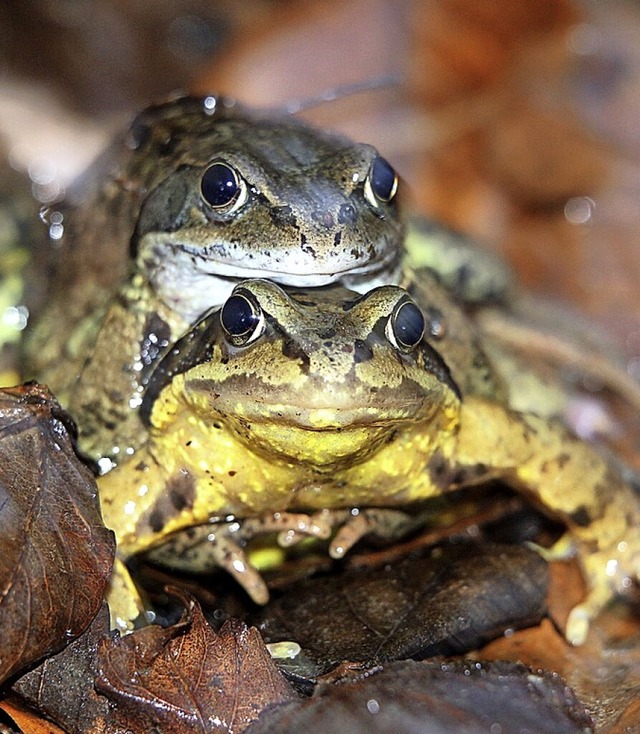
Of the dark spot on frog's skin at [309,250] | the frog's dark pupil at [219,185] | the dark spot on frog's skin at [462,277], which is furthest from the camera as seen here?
the dark spot on frog's skin at [462,277]

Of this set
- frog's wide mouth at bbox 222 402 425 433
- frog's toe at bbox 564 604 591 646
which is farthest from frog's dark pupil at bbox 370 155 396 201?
frog's toe at bbox 564 604 591 646

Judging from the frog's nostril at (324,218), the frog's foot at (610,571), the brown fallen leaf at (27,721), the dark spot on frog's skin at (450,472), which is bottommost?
the frog's foot at (610,571)

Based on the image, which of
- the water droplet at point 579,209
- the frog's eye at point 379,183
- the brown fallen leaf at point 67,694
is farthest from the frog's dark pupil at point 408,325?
the water droplet at point 579,209

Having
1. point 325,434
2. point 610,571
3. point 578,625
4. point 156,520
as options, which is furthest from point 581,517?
point 156,520

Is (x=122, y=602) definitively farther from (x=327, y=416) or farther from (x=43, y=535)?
(x=327, y=416)

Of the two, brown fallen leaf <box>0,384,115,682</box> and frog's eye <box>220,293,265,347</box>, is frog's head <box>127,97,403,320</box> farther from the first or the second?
brown fallen leaf <box>0,384,115,682</box>

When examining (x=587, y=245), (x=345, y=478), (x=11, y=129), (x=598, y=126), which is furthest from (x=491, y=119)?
(x=345, y=478)

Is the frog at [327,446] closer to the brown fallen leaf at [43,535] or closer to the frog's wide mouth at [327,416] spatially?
the frog's wide mouth at [327,416]

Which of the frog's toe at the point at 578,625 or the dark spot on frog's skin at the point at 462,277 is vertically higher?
the dark spot on frog's skin at the point at 462,277
